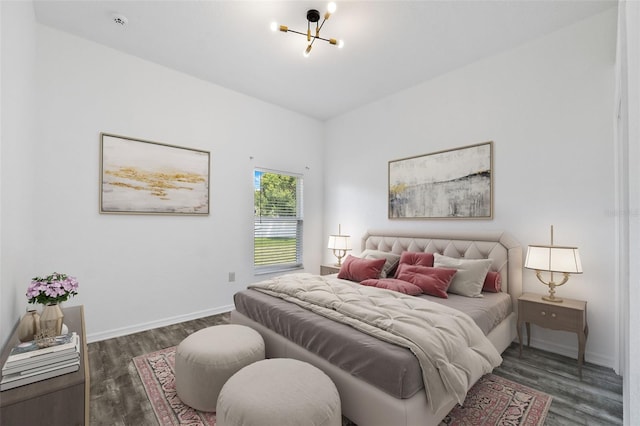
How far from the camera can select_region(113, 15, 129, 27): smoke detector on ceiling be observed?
8.88 feet

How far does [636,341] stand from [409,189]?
348 cm

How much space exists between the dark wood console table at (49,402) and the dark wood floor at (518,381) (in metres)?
0.64

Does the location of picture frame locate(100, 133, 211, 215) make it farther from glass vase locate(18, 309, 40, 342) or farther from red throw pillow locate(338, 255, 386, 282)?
red throw pillow locate(338, 255, 386, 282)

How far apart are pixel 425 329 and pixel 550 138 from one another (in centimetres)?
248

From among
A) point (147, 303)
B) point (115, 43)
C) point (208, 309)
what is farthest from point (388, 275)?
Answer: point (115, 43)

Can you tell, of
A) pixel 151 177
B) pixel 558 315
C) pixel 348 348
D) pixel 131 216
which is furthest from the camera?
pixel 151 177

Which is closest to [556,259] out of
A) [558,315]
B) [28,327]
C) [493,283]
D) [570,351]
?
[558,315]

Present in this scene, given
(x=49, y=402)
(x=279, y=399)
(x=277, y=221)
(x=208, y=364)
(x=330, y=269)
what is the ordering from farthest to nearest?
(x=277, y=221) → (x=330, y=269) → (x=208, y=364) → (x=279, y=399) → (x=49, y=402)

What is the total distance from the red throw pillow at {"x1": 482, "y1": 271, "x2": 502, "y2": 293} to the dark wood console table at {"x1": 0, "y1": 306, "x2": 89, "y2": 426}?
3243mm

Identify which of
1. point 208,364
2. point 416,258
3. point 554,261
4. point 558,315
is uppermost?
point 554,261

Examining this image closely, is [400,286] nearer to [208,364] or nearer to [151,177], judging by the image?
[208,364]

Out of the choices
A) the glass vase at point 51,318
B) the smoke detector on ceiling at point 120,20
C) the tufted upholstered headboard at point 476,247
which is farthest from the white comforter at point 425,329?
the smoke detector on ceiling at point 120,20

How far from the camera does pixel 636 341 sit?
679 mm

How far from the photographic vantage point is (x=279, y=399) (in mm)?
1417
